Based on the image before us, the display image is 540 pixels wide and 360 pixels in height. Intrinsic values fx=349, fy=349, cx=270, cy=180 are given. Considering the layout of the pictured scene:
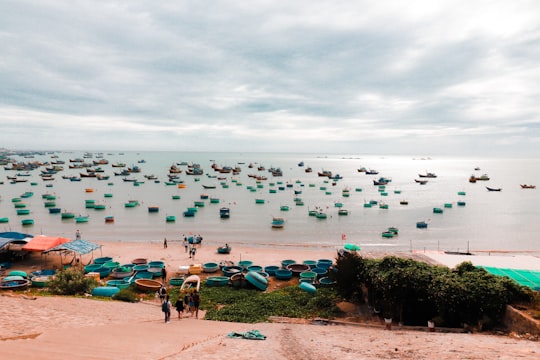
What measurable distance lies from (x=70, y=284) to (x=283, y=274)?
16880 mm

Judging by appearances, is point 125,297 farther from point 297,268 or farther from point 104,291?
point 297,268

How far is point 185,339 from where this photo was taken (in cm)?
1460

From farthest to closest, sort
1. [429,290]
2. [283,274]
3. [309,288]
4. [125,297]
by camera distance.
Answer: [283,274] → [309,288] → [125,297] → [429,290]

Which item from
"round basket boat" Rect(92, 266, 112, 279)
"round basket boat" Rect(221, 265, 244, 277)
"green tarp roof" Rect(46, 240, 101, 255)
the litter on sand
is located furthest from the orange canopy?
the litter on sand

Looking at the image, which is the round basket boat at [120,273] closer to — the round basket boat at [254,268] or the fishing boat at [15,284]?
the fishing boat at [15,284]

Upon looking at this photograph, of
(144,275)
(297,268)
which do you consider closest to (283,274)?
(297,268)

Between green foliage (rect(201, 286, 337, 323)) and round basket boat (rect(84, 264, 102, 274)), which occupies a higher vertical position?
green foliage (rect(201, 286, 337, 323))

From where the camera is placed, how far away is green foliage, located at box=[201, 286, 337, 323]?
20.8 m

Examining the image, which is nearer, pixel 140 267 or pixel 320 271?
pixel 320 271

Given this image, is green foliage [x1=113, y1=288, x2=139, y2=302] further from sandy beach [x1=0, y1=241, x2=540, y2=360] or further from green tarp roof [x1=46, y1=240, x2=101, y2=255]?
green tarp roof [x1=46, y1=240, x2=101, y2=255]

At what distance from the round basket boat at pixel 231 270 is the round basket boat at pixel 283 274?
11.1ft

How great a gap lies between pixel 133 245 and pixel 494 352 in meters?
45.2

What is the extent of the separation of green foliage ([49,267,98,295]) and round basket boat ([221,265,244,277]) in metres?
11.1

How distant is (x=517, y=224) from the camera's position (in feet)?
230
